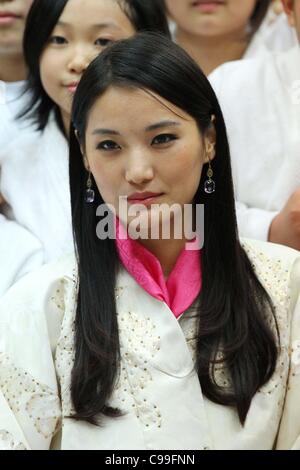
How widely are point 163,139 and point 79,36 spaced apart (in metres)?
0.54

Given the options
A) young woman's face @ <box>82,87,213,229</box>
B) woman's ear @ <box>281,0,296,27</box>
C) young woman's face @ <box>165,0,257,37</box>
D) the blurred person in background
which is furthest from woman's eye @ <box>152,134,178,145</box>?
young woman's face @ <box>165,0,257,37</box>

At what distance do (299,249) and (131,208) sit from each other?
1.55ft

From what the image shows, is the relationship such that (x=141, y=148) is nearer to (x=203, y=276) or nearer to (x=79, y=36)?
(x=203, y=276)

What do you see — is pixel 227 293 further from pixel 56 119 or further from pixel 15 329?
pixel 56 119

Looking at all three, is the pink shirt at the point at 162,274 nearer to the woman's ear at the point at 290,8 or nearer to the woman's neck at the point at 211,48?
the woman's ear at the point at 290,8

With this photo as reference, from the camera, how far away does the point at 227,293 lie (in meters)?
1.68

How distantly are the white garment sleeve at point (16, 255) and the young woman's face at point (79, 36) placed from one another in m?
0.29

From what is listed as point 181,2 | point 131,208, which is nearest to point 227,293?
point 131,208

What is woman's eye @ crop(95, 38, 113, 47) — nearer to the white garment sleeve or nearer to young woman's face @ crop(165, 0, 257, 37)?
young woman's face @ crop(165, 0, 257, 37)

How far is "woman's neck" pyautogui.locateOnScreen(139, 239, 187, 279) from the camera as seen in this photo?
173 cm

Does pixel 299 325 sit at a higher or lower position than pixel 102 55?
lower

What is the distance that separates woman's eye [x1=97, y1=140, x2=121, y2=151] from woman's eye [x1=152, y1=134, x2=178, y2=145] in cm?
6
